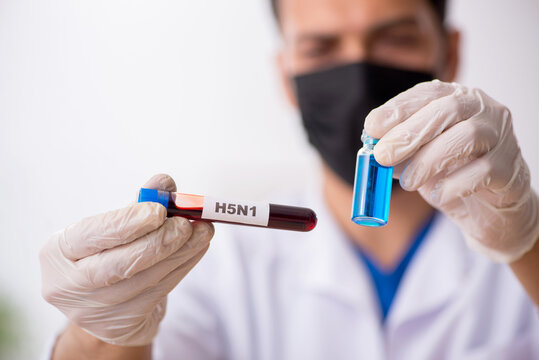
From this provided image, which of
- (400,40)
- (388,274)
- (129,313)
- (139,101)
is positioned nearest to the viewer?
(129,313)

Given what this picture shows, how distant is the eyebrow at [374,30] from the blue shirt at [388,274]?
84cm

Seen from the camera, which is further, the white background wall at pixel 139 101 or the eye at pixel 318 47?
the white background wall at pixel 139 101

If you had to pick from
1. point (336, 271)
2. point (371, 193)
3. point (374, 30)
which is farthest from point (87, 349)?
point (374, 30)

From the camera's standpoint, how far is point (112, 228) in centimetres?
99

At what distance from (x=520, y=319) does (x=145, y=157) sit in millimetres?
1793

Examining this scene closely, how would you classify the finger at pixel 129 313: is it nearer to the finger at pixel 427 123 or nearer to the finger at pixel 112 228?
the finger at pixel 112 228

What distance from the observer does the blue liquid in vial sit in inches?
38.1

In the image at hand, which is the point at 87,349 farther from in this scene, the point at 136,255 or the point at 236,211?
the point at 236,211

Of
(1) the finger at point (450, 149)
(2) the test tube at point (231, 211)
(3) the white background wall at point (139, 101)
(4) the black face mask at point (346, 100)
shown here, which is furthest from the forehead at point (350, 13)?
(2) the test tube at point (231, 211)

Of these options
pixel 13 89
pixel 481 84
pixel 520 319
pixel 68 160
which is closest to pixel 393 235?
pixel 520 319

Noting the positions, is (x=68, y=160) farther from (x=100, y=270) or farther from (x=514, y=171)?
(x=514, y=171)

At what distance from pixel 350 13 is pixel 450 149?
3.09 ft

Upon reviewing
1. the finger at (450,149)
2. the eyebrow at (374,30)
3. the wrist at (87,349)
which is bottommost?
the wrist at (87,349)

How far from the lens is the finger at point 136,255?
3.29 ft
